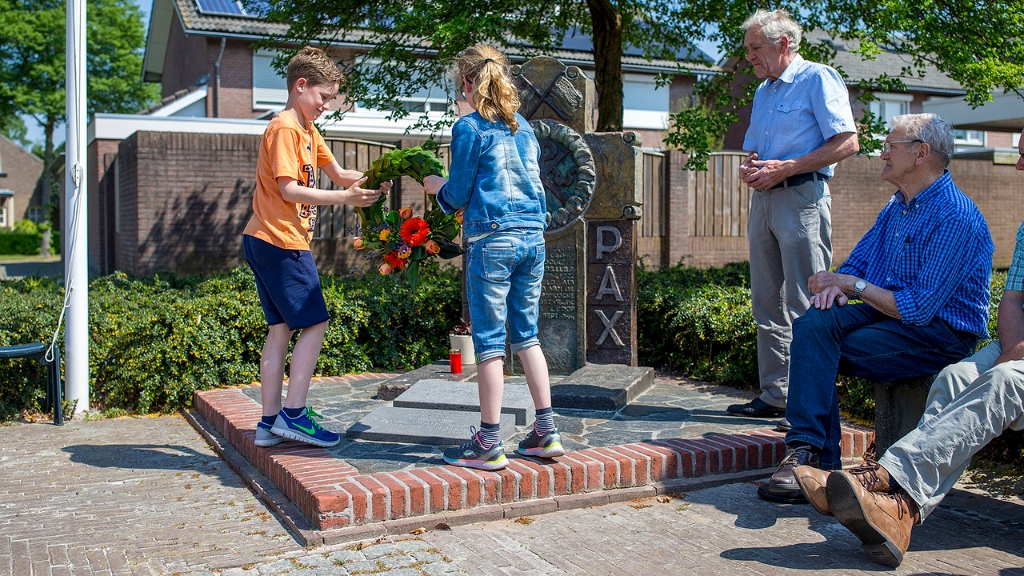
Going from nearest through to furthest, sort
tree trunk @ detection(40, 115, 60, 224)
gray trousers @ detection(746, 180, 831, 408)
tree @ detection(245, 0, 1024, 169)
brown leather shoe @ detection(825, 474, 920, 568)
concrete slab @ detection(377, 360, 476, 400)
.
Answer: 1. brown leather shoe @ detection(825, 474, 920, 568)
2. gray trousers @ detection(746, 180, 831, 408)
3. concrete slab @ detection(377, 360, 476, 400)
4. tree @ detection(245, 0, 1024, 169)
5. tree trunk @ detection(40, 115, 60, 224)

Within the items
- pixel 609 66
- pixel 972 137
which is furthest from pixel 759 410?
pixel 972 137

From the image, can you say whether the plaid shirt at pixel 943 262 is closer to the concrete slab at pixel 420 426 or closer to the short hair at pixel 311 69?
the concrete slab at pixel 420 426

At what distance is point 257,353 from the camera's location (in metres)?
6.56

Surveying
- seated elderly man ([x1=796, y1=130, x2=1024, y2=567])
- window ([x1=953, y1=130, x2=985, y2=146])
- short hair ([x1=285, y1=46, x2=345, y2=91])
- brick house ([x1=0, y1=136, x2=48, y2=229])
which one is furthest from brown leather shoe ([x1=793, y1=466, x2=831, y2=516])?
brick house ([x1=0, y1=136, x2=48, y2=229])

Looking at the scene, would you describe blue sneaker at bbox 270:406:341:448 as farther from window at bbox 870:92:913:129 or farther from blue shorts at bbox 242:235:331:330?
window at bbox 870:92:913:129

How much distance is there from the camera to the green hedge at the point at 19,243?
140 ft

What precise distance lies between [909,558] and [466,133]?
2461mm

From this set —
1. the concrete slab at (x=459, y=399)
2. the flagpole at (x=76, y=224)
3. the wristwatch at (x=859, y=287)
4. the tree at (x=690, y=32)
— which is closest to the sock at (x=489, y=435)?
the concrete slab at (x=459, y=399)

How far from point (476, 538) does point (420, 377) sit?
8.38 ft

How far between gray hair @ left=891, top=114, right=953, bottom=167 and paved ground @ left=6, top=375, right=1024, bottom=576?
1630 mm

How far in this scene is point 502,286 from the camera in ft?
13.0

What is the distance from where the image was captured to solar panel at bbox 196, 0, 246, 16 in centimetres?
2348

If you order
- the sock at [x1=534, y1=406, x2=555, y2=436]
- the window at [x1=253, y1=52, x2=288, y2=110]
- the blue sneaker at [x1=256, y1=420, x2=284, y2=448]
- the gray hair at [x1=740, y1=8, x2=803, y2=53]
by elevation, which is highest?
the window at [x1=253, y1=52, x2=288, y2=110]

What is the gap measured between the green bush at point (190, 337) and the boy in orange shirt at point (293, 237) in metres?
1.96
